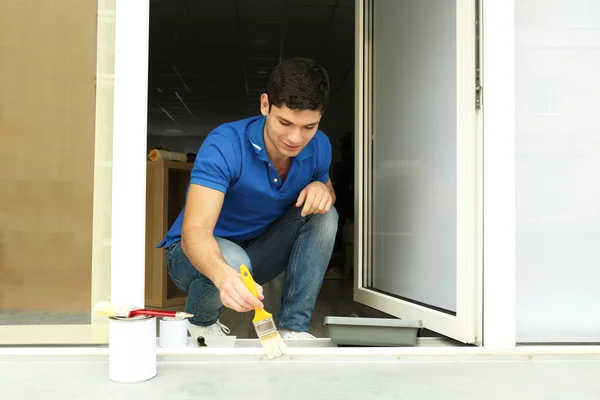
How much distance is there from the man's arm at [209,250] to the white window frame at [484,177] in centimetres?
14

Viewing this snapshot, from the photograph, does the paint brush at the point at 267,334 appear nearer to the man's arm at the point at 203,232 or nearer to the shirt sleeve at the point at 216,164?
the man's arm at the point at 203,232

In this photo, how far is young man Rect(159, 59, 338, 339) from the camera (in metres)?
1.42

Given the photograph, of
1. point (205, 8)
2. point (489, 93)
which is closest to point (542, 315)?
point (489, 93)

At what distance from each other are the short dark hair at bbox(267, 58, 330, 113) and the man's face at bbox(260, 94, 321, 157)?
20mm

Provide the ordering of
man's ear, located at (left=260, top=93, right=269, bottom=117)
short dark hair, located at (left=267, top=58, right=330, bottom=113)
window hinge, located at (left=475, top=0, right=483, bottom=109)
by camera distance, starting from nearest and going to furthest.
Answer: window hinge, located at (left=475, top=0, right=483, bottom=109) → short dark hair, located at (left=267, top=58, right=330, bottom=113) → man's ear, located at (left=260, top=93, right=269, bottom=117)

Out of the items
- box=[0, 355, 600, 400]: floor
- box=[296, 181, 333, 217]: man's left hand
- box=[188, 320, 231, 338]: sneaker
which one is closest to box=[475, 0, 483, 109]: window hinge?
box=[296, 181, 333, 217]: man's left hand

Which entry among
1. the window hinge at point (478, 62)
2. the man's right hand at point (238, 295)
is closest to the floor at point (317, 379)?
the man's right hand at point (238, 295)

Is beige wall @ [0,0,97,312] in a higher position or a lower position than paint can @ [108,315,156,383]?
higher

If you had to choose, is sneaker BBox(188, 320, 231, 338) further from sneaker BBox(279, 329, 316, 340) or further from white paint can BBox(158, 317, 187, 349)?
white paint can BBox(158, 317, 187, 349)

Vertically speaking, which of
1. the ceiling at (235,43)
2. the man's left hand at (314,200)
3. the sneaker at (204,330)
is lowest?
the sneaker at (204,330)

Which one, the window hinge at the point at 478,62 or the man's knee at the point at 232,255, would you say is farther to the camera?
the man's knee at the point at 232,255

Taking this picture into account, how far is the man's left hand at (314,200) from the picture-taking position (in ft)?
5.11

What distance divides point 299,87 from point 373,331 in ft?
2.33

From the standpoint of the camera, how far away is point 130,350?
3.24ft
